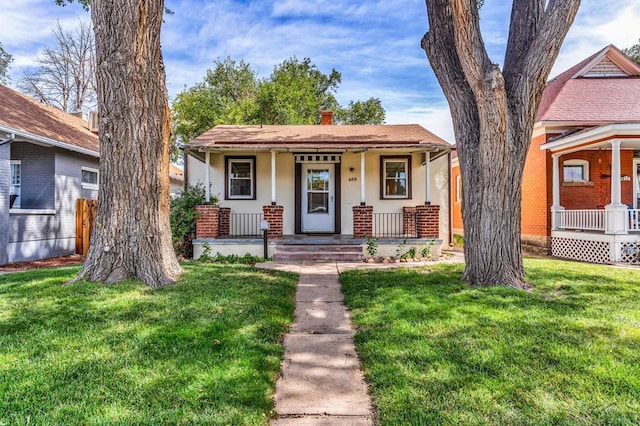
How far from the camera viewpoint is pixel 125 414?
2.18 metres

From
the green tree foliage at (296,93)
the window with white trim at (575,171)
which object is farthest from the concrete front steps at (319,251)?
the green tree foliage at (296,93)

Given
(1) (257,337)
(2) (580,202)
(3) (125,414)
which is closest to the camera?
(3) (125,414)

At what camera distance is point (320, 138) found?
11305 mm

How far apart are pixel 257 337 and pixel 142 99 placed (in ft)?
12.6

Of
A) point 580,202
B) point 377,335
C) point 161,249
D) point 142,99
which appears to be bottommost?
point 377,335

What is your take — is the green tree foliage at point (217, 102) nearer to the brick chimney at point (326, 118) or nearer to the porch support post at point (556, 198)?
the brick chimney at point (326, 118)

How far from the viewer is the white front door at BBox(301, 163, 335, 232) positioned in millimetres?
11555

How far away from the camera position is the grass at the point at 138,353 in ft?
7.38

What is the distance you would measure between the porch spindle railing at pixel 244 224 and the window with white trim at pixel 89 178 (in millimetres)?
4692

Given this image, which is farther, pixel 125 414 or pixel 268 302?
pixel 268 302

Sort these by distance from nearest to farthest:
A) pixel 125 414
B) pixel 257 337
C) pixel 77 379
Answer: pixel 125 414, pixel 77 379, pixel 257 337

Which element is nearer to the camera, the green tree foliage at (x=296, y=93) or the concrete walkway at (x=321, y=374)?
the concrete walkway at (x=321, y=374)

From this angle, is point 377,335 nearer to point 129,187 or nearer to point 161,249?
point 161,249

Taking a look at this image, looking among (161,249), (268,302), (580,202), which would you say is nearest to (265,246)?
(161,249)
